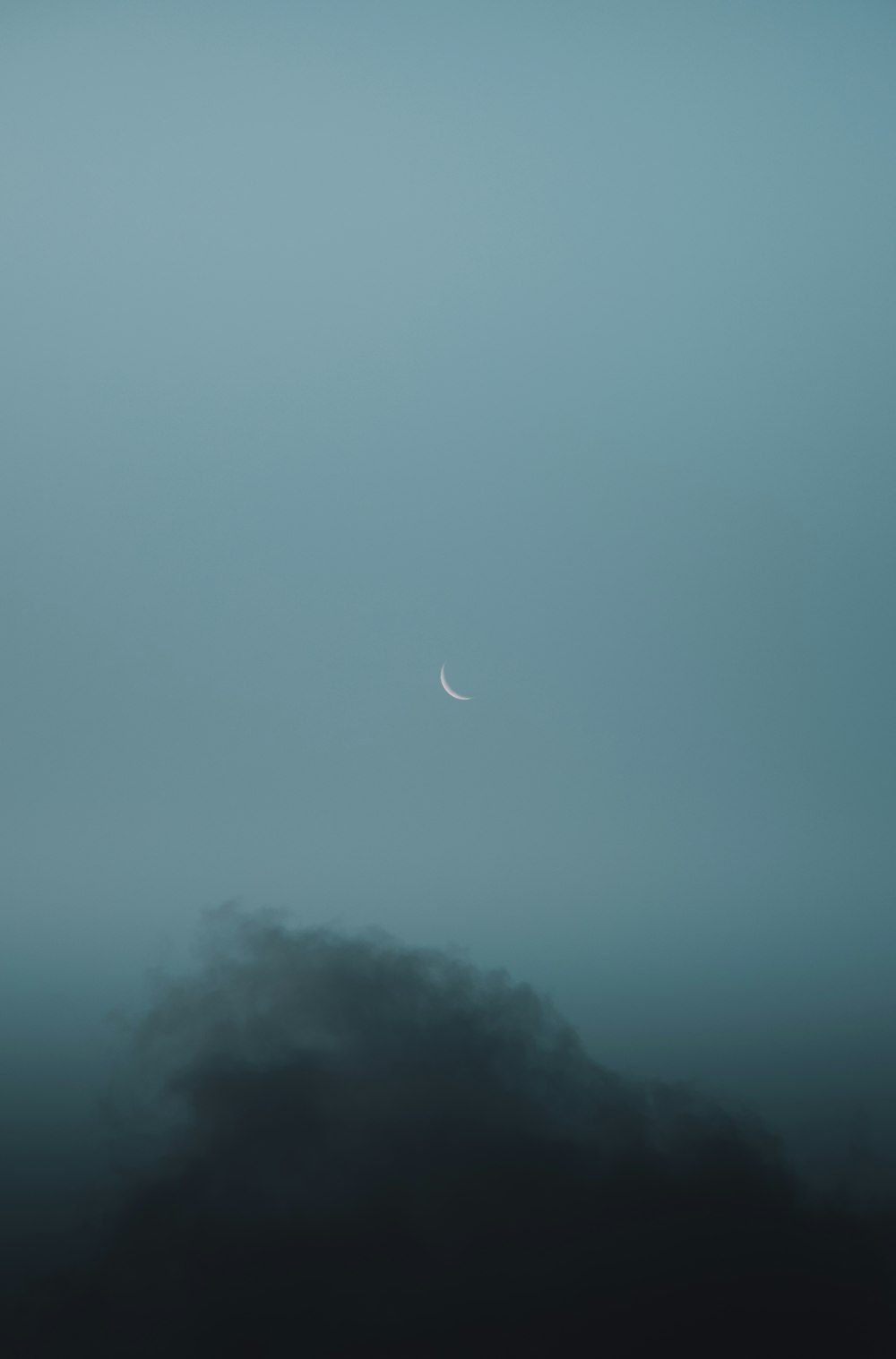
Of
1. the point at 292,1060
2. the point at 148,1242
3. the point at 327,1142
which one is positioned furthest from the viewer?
the point at 292,1060

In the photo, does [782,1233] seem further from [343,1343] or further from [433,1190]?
[343,1343]

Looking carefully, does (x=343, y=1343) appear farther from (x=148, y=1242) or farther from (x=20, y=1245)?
(x=20, y=1245)

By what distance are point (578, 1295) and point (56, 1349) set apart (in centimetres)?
2430

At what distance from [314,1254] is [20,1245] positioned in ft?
58.1

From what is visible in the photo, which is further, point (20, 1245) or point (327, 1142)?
point (327, 1142)

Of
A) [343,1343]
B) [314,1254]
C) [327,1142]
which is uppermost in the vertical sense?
[327,1142]

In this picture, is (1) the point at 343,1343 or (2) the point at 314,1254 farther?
(2) the point at 314,1254

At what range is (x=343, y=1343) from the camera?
2121 inches

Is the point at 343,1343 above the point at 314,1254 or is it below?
below

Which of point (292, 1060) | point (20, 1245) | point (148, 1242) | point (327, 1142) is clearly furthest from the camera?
point (292, 1060)

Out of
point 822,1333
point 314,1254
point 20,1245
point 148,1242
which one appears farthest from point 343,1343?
point 822,1333

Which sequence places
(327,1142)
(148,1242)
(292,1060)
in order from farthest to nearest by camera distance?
(292,1060), (327,1142), (148,1242)

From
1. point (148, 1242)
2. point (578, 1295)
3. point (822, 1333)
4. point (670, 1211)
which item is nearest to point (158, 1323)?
point (148, 1242)

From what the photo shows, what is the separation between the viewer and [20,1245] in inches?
1855
